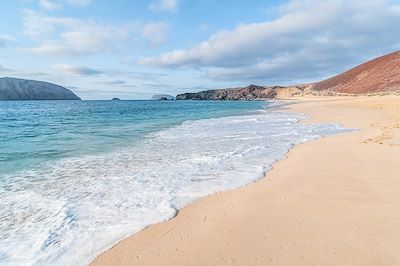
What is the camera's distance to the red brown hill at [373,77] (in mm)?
50791

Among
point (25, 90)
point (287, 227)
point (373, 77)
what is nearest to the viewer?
point (287, 227)

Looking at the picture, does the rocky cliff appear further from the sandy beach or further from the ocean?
the sandy beach

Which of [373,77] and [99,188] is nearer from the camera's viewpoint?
[99,188]

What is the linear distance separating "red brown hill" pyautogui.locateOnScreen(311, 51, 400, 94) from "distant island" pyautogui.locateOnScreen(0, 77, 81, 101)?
17438cm

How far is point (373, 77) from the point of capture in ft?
189

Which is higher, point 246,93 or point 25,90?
point 25,90

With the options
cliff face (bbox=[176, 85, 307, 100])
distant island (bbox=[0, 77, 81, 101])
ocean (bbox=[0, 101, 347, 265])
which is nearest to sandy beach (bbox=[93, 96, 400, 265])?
ocean (bbox=[0, 101, 347, 265])

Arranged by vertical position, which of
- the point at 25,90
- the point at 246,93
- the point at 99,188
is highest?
the point at 25,90

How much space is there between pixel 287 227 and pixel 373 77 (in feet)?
209

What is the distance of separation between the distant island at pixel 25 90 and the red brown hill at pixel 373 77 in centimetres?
17438

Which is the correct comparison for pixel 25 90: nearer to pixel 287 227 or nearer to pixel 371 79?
pixel 371 79

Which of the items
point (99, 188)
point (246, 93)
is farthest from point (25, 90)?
point (99, 188)

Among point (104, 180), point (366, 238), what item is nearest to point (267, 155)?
point (104, 180)

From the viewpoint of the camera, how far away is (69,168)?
7.50 meters
